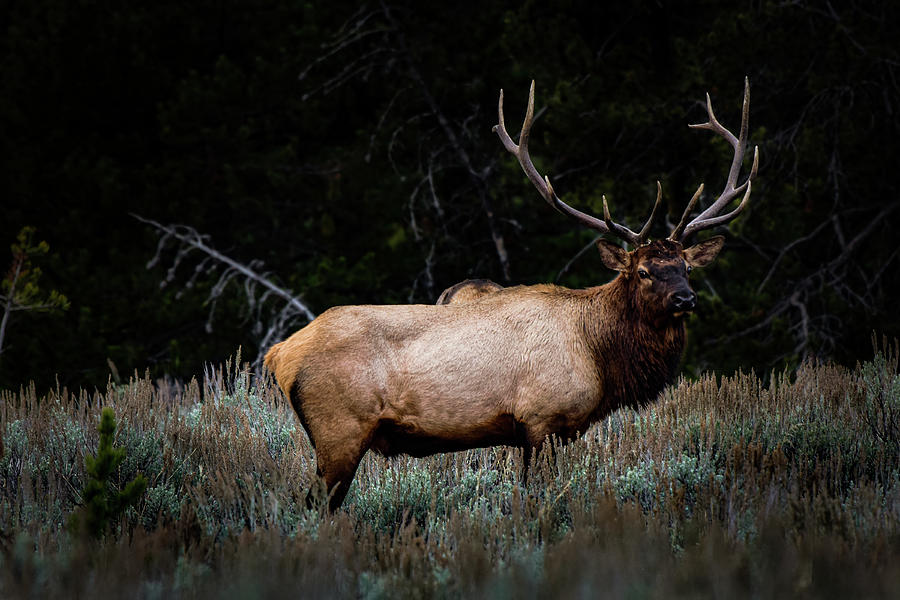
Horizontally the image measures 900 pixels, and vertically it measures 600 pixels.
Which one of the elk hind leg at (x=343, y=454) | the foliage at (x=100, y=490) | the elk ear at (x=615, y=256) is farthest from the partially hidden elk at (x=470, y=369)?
the foliage at (x=100, y=490)

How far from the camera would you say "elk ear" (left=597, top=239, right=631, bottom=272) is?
5.60 m

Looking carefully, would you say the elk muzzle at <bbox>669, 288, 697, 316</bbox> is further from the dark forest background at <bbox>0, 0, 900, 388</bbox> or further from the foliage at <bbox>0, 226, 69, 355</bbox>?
the foliage at <bbox>0, 226, 69, 355</bbox>

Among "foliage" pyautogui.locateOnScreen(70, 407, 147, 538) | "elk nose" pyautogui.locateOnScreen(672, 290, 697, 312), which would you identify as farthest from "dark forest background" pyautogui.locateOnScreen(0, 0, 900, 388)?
"foliage" pyautogui.locateOnScreen(70, 407, 147, 538)

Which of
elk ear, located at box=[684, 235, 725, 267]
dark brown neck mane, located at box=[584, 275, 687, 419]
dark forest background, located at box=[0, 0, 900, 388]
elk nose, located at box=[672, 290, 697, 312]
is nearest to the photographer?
elk nose, located at box=[672, 290, 697, 312]

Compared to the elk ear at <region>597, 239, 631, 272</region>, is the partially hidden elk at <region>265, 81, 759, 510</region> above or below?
below

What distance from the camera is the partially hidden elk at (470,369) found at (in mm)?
4926

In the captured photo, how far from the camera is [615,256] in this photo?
569 centimetres

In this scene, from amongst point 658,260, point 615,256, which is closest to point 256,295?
point 615,256

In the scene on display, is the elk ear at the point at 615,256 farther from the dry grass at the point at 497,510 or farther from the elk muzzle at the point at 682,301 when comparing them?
the dry grass at the point at 497,510

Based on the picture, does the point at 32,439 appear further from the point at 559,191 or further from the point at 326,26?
the point at 326,26

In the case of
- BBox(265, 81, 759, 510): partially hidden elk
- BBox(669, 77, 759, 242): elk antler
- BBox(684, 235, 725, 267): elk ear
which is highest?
BBox(669, 77, 759, 242): elk antler

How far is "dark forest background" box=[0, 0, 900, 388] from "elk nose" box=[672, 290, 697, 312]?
5871 mm

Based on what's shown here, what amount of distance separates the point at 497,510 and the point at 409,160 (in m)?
10.9

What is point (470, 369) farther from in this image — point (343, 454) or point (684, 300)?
point (684, 300)
